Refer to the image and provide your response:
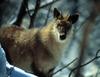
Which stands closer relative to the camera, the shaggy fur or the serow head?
the serow head

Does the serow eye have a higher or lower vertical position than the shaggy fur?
higher

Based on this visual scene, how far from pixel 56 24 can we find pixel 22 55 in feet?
2.71

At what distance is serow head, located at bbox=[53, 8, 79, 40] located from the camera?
5902mm

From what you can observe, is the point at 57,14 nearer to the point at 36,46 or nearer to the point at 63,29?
the point at 63,29

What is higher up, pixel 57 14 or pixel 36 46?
pixel 57 14

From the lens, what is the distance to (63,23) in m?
6.08

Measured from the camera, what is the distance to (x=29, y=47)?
626 centimetres

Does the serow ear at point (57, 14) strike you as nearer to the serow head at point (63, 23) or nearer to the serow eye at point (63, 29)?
the serow head at point (63, 23)

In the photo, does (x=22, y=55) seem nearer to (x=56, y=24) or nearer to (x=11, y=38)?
(x=11, y=38)

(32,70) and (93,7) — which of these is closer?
(93,7)

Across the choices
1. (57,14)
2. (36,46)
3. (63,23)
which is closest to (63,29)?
(63,23)

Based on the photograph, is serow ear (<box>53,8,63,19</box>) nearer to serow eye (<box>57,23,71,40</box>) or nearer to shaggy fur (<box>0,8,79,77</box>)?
shaggy fur (<box>0,8,79,77</box>)

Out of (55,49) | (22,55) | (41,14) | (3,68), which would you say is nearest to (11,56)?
(22,55)

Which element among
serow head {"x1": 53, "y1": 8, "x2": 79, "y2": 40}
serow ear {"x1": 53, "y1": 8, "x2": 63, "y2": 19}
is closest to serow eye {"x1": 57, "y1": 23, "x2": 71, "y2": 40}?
serow head {"x1": 53, "y1": 8, "x2": 79, "y2": 40}
